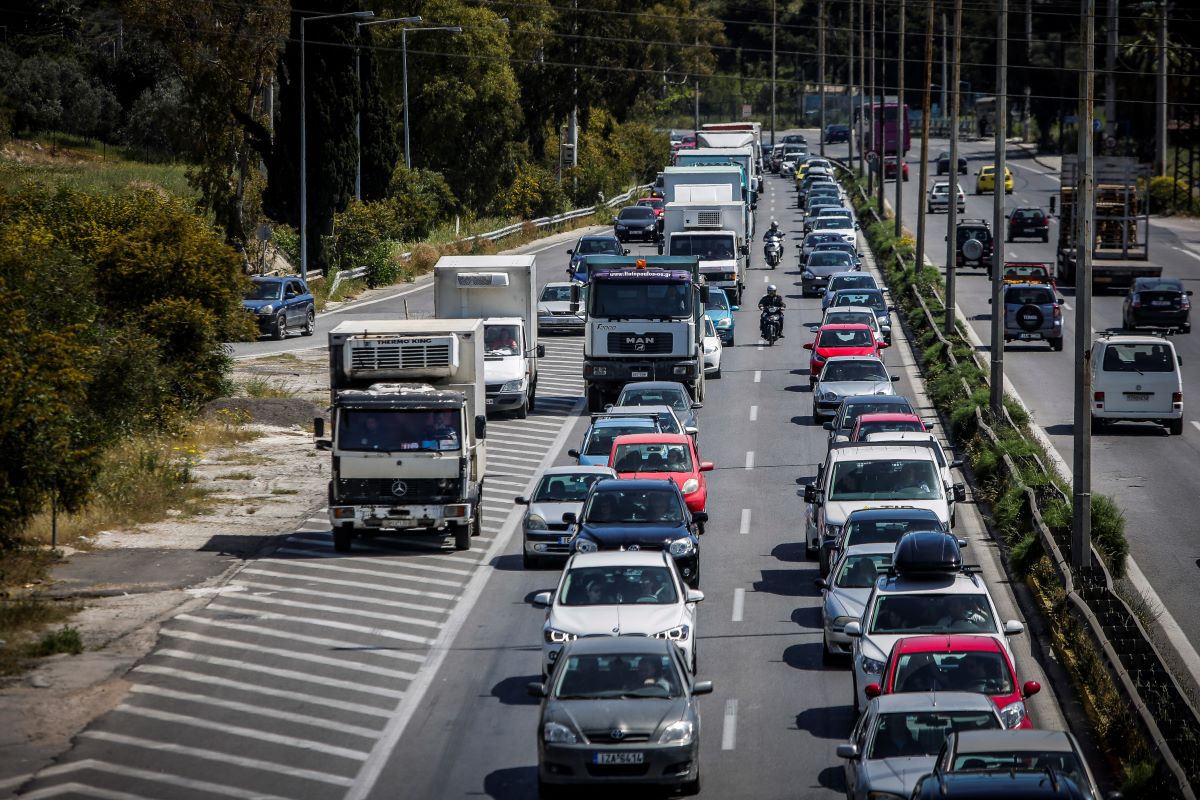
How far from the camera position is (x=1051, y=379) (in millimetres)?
46156

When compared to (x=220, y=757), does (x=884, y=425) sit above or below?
above

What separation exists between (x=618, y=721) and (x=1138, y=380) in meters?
24.9

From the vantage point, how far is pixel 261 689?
2047cm

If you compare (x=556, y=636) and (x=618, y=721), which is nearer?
(x=618, y=721)

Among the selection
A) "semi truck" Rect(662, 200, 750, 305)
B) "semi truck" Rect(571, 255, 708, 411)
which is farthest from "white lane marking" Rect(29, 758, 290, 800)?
"semi truck" Rect(662, 200, 750, 305)

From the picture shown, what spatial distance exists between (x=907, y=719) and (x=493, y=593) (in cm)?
1132

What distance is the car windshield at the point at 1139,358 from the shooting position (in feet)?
122

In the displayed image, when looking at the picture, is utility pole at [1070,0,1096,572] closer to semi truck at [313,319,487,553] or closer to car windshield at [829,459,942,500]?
car windshield at [829,459,942,500]

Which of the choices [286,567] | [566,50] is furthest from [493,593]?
[566,50]

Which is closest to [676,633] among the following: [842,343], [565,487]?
[565,487]

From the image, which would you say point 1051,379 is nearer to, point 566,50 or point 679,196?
point 679,196

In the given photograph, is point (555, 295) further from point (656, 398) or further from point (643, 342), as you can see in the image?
point (656, 398)

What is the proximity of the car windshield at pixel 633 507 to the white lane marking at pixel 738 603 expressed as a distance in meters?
1.38

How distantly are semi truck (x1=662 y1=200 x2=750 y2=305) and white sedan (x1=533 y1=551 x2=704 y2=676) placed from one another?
123ft
